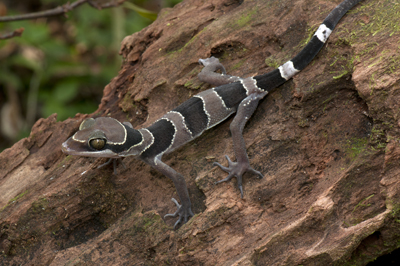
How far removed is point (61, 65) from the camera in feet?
26.1

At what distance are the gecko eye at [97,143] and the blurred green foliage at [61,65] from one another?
356 centimetres

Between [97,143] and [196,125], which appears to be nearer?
[97,143]

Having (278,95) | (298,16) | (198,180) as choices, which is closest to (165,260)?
(198,180)

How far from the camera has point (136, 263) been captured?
4.40 metres

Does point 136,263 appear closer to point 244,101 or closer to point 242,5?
point 244,101

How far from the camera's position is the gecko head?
423 centimetres

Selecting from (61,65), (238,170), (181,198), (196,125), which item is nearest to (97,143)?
(181,198)

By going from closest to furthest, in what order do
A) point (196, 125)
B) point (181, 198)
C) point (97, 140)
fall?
1. point (97, 140)
2. point (181, 198)
3. point (196, 125)

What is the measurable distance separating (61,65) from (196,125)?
466cm

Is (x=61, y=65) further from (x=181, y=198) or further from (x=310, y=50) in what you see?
(x=310, y=50)

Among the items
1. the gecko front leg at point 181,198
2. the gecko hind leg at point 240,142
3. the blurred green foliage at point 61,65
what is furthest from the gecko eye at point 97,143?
the blurred green foliage at point 61,65

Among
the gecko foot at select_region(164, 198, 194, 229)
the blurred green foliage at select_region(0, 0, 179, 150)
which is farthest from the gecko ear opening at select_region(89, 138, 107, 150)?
the blurred green foliage at select_region(0, 0, 179, 150)

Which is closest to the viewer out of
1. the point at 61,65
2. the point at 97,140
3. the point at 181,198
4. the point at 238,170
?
the point at 97,140

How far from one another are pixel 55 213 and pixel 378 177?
14.2 feet
